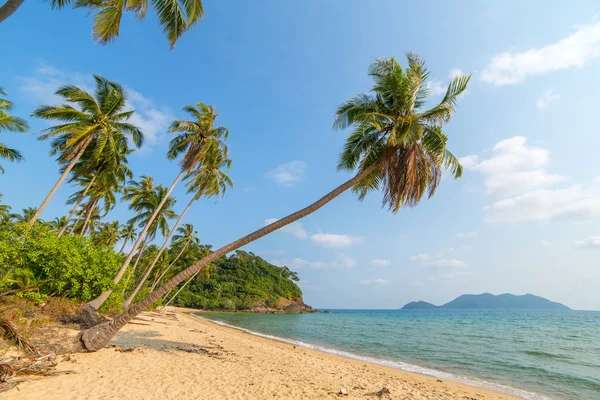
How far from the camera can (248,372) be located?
348 inches

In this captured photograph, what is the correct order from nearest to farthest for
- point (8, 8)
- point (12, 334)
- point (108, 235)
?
point (8, 8) < point (12, 334) < point (108, 235)

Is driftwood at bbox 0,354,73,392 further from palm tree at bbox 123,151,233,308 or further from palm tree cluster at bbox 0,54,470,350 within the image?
palm tree at bbox 123,151,233,308

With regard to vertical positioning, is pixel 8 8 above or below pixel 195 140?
below

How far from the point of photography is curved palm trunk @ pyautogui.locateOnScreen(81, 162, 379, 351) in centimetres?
860

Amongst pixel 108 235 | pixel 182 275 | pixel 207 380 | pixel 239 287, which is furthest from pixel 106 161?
pixel 239 287

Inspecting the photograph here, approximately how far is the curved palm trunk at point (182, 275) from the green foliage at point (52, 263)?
4253 mm

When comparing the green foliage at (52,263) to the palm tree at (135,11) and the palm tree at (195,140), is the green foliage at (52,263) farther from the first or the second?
the palm tree at (135,11)

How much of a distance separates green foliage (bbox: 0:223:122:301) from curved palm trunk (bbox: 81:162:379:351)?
425 cm

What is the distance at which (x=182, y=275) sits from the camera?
9.39 metres

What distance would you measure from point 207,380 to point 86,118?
559 inches

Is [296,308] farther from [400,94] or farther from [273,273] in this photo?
[400,94]

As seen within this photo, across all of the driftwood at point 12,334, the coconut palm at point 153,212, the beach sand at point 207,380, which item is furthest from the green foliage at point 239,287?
the driftwood at point 12,334

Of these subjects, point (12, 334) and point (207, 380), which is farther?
point (207, 380)

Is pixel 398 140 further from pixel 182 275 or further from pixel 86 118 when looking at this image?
pixel 86 118
